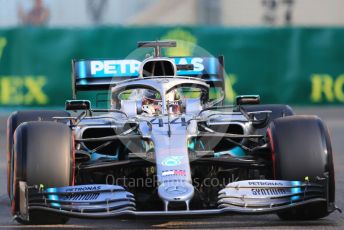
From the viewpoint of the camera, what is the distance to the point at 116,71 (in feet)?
41.8

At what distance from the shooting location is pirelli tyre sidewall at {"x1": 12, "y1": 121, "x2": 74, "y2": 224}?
28.8 feet

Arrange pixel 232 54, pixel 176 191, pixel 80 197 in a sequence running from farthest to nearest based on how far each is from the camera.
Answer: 1. pixel 232 54
2. pixel 80 197
3. pixel 176 191

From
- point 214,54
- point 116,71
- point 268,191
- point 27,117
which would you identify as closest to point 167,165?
point 268,191

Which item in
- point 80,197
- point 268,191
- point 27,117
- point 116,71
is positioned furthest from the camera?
point 116,71

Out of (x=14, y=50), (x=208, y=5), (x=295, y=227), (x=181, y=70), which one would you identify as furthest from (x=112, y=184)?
(x=208, y=5)

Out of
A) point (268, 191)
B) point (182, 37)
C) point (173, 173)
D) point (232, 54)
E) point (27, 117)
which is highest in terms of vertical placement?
point (182, 37)

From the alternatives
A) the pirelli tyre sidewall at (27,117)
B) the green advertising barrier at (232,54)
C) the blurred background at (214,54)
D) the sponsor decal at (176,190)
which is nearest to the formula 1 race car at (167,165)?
the sponsor decal at (176,190)

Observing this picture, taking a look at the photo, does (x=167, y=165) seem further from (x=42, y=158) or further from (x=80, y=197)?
(x=42, y=158)

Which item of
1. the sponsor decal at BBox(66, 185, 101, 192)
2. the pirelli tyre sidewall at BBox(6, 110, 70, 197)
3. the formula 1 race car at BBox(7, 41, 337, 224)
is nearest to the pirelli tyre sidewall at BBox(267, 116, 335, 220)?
the formula 1 race car at BBox(7, 41, 337, 224)

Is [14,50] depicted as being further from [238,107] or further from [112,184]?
[112,184]

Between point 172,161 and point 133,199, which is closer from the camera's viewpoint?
point 133,199

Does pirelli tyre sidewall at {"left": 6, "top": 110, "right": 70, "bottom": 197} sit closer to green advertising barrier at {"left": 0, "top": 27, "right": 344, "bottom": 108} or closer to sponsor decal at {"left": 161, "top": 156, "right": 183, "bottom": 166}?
sponsor decal at {"left": 161, "top": 156, "right": 183, "bottom": 166}

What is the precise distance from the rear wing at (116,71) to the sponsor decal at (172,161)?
3816mm

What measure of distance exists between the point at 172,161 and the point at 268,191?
84 cm
